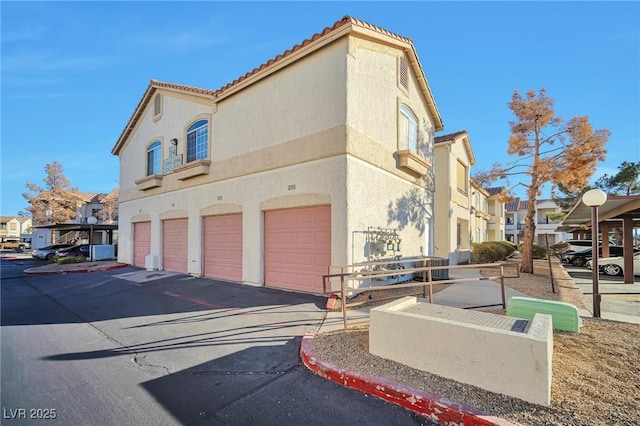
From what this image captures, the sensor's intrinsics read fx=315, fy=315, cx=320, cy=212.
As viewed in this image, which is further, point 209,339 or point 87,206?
point 87,206

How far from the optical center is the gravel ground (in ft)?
9.70

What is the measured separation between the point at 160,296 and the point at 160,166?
336 inches

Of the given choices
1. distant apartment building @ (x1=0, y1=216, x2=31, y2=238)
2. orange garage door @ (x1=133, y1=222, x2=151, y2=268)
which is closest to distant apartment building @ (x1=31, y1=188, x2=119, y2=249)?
orange garage door @ (x1=133, y1=222, x2=151, y2=268)

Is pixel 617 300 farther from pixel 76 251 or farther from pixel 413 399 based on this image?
pixel 76 251

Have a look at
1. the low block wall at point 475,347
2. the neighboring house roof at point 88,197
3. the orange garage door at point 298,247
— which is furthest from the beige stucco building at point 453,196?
the neighboring house roof at point 88,197

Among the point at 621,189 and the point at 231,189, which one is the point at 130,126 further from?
the point at 621,189

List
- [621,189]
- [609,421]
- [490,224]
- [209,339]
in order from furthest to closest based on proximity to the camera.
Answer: [490,224] < [621,189] < [209,339] < [609,421]

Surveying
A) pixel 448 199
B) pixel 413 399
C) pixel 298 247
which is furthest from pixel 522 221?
pixel 413 399

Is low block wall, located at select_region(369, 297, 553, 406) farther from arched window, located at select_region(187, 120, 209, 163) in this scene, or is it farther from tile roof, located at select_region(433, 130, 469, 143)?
tile roof, located at select_region(433, 130, 469, 143)

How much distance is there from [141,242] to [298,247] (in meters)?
11.8

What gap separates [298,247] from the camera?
30.3ft

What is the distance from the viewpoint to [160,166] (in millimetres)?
15664

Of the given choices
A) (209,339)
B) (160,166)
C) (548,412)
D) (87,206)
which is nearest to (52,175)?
(87,206)

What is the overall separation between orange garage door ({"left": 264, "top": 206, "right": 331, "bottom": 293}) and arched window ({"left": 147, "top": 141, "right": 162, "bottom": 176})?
9081mm
